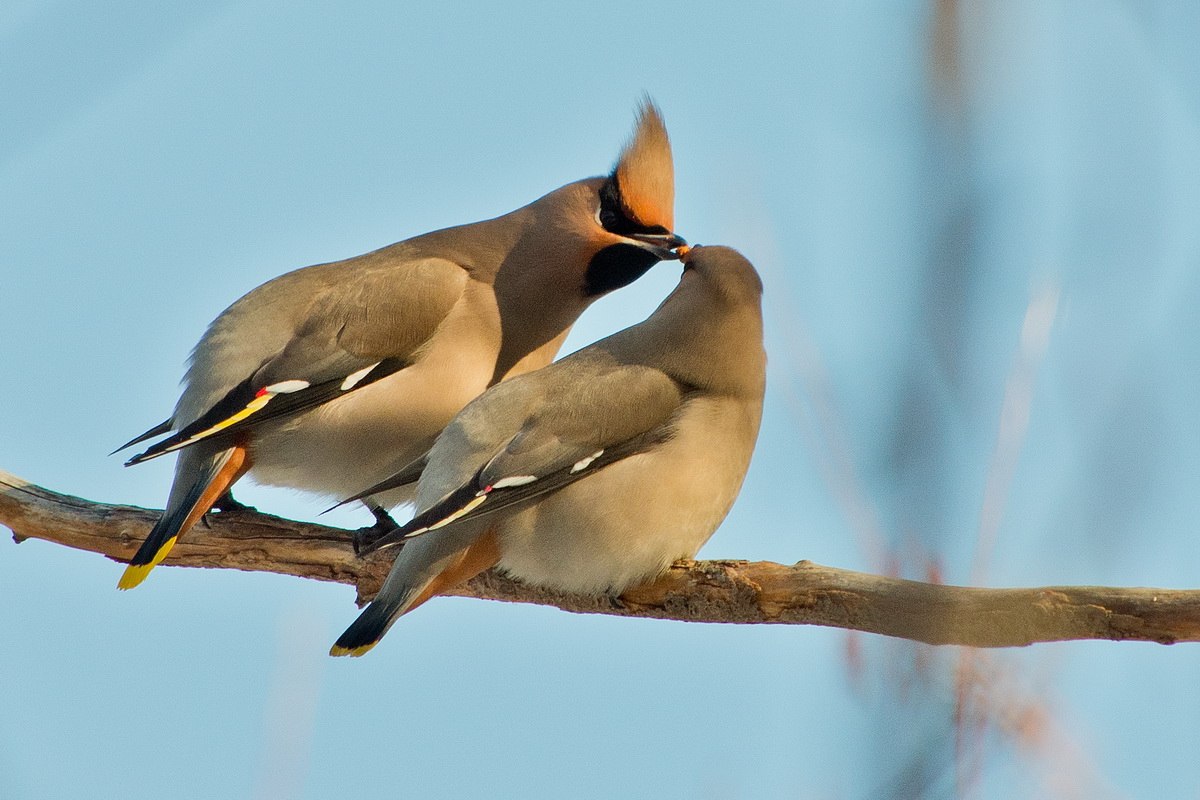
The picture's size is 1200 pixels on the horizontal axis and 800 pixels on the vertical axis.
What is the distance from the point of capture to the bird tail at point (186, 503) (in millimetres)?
4324

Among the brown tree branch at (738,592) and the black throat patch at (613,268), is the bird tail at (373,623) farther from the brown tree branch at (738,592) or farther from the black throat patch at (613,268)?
the black throat patch at (613,268)

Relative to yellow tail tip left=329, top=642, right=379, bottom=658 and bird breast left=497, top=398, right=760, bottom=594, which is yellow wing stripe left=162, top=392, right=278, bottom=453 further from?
bird breast left=497, top=398, right=760, bottom=594

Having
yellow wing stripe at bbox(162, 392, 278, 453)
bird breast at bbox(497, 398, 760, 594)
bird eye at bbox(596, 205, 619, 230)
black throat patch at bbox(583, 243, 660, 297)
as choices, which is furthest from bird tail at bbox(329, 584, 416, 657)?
bird eye at bbox(596, 205, 619, 230)

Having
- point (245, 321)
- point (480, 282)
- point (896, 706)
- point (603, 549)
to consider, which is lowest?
point (896, 706)

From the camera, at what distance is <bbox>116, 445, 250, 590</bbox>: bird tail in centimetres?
432

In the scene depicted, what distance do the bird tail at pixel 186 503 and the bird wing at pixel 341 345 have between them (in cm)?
14

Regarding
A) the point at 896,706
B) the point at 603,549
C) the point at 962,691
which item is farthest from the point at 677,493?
the point at 896,706

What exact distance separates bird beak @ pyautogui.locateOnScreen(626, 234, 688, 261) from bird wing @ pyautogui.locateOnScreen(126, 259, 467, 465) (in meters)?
0.72

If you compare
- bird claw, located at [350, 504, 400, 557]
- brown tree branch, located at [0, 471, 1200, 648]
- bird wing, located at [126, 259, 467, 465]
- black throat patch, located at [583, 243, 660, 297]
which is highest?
black throat patch, located at [583, 243, 660, 297]

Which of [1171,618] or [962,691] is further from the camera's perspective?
[1171,618]

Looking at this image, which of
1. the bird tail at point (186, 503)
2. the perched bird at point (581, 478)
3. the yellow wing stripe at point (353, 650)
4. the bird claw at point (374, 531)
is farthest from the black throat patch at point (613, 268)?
the yellow wing stripe at point (353, 650)

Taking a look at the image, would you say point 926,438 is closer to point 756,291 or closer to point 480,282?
point 756,291

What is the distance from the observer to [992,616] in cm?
236

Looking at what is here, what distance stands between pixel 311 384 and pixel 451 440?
0.75 meters
